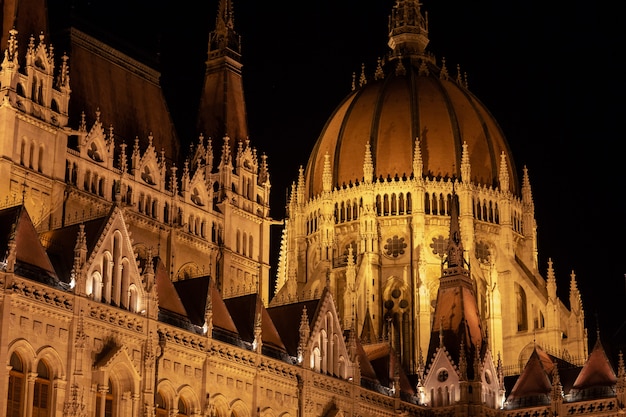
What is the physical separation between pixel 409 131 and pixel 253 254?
27.6 metres

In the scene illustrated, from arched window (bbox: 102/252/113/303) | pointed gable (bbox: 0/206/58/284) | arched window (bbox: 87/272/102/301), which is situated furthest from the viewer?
arched window (bbox: 102/252/113/303)

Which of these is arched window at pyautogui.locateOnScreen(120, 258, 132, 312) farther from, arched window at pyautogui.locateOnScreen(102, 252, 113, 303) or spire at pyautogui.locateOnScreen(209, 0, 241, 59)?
spire at pyautogui.locateOnScreen(209, 0, 241, 59)

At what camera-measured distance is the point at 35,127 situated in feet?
199

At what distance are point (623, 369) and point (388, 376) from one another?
12002 millimetres

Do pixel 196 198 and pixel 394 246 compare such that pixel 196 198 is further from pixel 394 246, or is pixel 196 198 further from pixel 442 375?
pixel 394 246

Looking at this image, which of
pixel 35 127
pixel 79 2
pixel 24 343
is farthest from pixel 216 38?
pixel 24 343

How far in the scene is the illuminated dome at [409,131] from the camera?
98250mm

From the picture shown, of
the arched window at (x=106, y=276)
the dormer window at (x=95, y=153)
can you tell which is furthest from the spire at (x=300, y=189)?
the arched window at (x=106, y=276)

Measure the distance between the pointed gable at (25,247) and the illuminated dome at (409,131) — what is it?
163ft

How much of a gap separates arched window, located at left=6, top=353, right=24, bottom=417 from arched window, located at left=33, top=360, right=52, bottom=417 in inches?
25.3

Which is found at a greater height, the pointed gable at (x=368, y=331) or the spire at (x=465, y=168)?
the spire at (x=465, y=168)

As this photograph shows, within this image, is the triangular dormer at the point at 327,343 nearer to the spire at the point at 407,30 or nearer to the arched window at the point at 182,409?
the arched window at the point at 182,409

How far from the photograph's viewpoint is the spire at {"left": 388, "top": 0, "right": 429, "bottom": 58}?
10488cm

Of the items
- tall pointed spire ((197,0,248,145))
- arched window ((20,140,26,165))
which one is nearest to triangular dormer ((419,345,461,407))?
tall pointed spire ((197,0,248,145))
